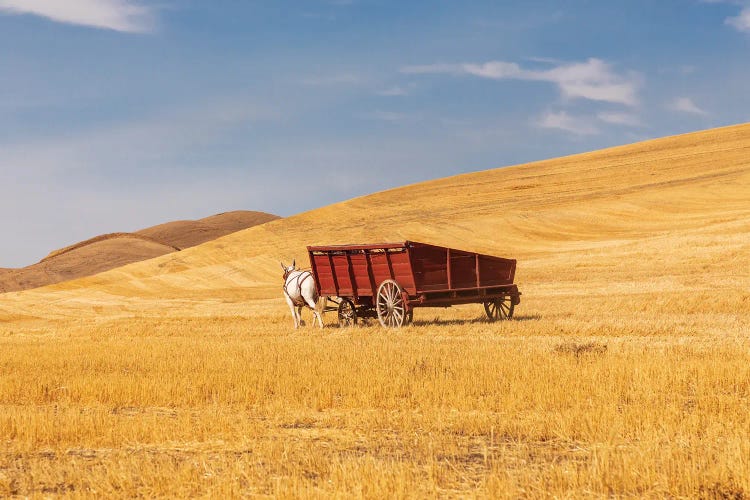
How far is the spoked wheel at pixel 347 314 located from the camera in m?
25.0

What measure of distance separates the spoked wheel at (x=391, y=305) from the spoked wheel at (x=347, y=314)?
5.85 feet

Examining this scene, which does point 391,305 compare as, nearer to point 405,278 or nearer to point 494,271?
point 405,278

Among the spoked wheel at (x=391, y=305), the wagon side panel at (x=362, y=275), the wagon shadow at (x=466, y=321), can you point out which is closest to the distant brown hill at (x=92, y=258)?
the wagon side panel at (x=362, y=275)

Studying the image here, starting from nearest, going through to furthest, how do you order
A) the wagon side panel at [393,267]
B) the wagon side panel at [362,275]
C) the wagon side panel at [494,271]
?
the wagon side panel at [393,267] < the wagon side panel at [362,275] < the wagon side panel at [494,271]

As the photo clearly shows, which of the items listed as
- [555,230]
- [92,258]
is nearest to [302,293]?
[555,230]

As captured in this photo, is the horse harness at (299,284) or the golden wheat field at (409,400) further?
the horse harness at (299,284)

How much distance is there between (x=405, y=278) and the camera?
2272 centimetres

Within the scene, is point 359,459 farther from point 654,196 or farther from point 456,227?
point 654,196

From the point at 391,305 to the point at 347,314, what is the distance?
9.84 ft

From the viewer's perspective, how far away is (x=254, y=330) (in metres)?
23.8

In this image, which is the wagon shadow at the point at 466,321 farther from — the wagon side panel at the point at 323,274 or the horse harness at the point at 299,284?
the horse harness at the point at 299,284

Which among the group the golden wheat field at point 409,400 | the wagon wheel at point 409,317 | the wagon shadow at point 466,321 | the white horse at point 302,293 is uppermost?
the white horse at point 302,293

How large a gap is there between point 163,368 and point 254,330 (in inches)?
360

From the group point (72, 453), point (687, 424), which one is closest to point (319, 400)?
point (72, 453)
